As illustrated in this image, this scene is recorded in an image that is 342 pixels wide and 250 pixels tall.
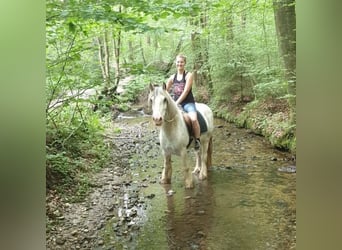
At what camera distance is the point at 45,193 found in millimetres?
2848

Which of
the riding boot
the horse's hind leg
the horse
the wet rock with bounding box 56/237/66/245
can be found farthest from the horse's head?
the wet rock with bounding box 56/237/66/245

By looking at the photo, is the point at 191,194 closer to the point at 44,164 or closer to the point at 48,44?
the point at 44,164

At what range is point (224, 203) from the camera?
3.06m

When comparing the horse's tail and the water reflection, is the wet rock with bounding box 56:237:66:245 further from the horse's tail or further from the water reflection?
the horse's tail

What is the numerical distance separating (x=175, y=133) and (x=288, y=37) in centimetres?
112

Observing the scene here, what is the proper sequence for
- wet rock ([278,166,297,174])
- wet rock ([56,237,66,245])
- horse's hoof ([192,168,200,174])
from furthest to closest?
horse's hoof ([192,168,200,174]), wet rock ([278,166,297,174]), wet rock ([56,237,66,245])

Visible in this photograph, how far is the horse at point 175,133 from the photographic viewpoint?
3047mm

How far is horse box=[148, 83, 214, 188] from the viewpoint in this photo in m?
3.05

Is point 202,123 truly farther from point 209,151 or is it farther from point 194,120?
point 209,151

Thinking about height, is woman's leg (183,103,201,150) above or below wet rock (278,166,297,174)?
above

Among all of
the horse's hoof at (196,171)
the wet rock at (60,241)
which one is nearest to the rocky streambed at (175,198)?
the wet rock at (60,241)

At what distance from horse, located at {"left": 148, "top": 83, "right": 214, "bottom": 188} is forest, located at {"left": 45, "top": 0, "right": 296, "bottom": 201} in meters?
0.09
